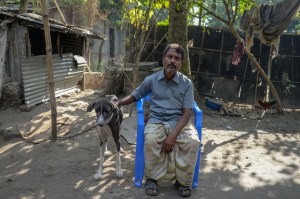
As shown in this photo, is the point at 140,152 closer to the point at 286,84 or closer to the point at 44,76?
the point at 44,76

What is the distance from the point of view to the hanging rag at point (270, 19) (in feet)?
23.0

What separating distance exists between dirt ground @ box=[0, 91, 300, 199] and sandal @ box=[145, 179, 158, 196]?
82 mm

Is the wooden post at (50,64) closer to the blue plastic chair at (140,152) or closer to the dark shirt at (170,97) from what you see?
the blue plastic chair at (140,152)

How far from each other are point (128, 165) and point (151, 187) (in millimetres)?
1075

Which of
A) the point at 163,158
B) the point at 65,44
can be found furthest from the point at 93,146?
the point at 65,44

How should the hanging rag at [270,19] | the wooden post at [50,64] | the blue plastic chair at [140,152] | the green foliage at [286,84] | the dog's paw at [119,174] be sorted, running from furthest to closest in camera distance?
1. the green foliage at [286,84]
2. the hanging rag at [270,19]
3. the wooden post at [50,64]
4. the dog's paw at [119,174]
5. the blue plastic chair at [140,152]

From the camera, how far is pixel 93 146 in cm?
541

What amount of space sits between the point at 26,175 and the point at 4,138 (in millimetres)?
1835

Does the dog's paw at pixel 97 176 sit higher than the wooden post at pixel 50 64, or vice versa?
the wooden post at pixel 50 64

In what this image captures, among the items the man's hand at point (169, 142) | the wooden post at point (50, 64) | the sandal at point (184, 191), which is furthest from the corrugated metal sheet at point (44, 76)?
the sandal at point (184, 191)

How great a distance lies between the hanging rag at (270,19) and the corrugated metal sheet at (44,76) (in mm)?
5283

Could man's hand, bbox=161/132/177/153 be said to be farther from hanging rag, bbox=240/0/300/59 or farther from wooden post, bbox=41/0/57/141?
hanging rag, bbox=240/0/300/59

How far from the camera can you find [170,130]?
3.70m

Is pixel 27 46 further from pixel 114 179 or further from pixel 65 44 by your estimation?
pixel 114 179
